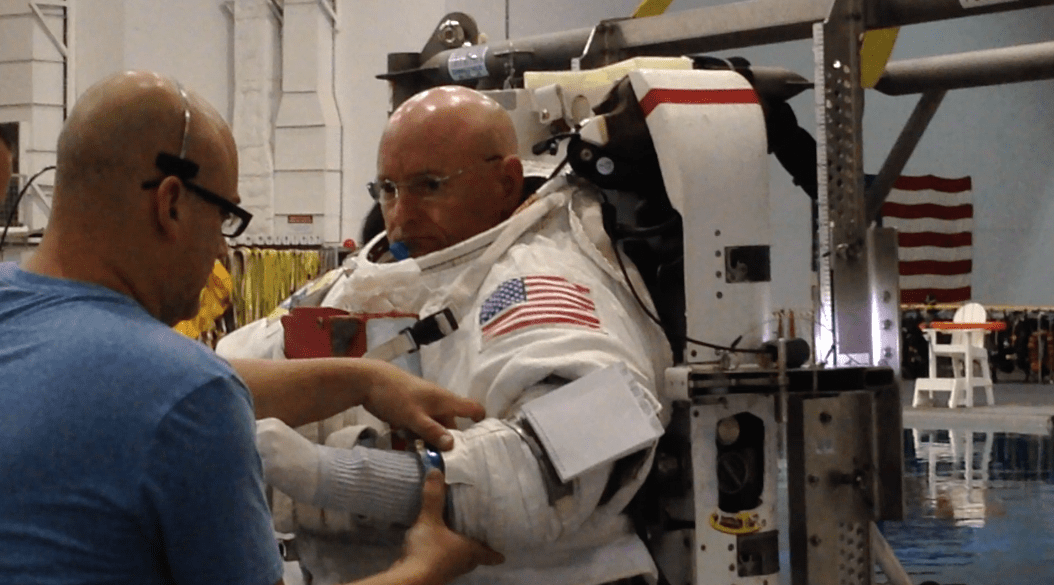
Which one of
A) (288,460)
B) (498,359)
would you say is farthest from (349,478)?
(498,359)

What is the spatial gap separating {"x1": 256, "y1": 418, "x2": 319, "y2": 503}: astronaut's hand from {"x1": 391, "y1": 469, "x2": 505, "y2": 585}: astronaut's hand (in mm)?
235

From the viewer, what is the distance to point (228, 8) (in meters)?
14.6

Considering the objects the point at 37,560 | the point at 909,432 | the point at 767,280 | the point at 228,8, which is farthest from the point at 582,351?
the point at 228,8

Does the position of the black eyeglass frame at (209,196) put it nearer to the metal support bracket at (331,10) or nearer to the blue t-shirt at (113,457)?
the blue t-shirt at (113,457)

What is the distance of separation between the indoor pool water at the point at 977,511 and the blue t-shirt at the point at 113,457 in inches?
133

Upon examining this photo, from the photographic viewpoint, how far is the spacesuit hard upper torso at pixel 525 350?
2.74m

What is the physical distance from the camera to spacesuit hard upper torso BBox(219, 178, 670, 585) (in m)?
2.74

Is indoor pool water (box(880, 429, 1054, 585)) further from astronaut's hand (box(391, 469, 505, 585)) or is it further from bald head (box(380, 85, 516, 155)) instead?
astronaut's hand (box(391, 469, 505, 585))

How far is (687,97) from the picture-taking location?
3238mm

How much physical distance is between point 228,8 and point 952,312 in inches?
364

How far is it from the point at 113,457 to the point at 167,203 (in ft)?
1.11

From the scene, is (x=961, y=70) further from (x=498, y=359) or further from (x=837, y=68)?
(x=498, y=359)

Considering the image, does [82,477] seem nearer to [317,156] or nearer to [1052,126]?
[317,156]

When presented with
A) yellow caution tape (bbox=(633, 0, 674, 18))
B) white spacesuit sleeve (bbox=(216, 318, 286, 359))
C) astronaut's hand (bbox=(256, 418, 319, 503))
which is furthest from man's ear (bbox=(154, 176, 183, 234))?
yellow caution tape (bbox=(633, 0, 674, 18))
